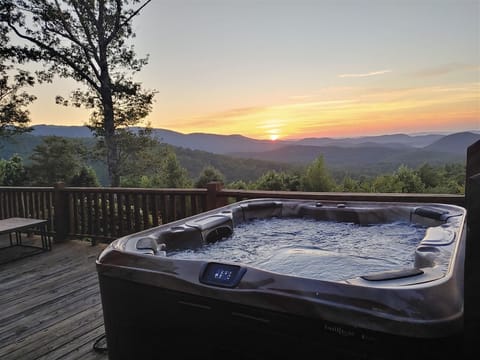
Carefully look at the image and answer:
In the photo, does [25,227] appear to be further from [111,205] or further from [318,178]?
[318,178]

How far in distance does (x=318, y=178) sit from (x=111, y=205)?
10.9ft

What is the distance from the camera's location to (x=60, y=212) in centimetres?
466

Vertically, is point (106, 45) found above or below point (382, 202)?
above

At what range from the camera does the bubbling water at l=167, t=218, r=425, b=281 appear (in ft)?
5.44

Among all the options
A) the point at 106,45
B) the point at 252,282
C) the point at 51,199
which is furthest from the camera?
the point at 106,45


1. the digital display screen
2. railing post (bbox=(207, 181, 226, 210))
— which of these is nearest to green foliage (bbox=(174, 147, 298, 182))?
railing post (bbox=(207, 181, 226, 210))

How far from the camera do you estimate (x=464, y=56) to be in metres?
3.77

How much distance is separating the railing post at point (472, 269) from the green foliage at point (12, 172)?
31.2 ft

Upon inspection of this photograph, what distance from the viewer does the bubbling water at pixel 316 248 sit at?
166cm

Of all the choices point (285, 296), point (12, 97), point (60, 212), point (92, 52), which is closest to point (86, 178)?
point (12, 97)

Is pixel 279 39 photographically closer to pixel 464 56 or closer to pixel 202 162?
pixel 464 56

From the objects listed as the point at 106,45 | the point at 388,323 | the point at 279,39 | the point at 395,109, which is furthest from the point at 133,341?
the point at 106,45

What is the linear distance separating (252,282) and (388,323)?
431 mm

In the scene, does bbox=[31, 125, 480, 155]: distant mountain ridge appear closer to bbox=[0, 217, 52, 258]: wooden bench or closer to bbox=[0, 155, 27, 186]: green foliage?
bbox=[0, 155, 27, 186]: green foliage
